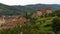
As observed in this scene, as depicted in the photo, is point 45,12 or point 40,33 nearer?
point 40,33

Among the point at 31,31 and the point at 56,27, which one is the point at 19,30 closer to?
the point at 31,31

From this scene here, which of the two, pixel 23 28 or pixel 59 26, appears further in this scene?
pixel 59 26

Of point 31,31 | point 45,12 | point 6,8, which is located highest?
point 31,31

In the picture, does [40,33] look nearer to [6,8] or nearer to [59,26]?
[59,26]

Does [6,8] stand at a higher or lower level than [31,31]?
lower

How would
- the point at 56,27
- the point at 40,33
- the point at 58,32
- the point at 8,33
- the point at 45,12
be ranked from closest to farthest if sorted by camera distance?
the point at 8,33 → the point at 40,33 → the point at 58,32 → the point at 56,27 → the point at 45,12

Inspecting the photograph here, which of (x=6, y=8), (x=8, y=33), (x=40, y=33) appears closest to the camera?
(x=8, y=33)

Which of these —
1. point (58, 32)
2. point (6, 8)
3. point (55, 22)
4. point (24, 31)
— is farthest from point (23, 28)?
point (6, 8)

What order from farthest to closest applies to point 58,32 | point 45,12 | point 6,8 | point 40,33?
point 6,8
point 45,12
point 58,32
point 40,33

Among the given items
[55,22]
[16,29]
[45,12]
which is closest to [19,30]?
[16,29]
